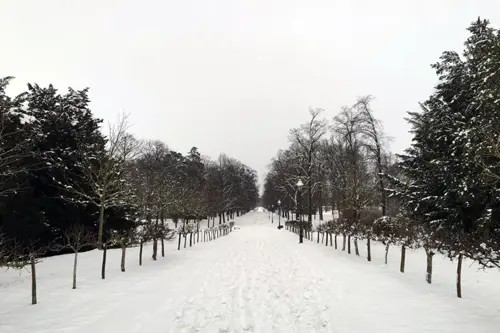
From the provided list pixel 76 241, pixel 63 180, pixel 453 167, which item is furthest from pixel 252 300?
pixel 63 180

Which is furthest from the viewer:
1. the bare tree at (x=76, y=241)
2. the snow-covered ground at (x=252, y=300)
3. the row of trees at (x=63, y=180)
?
the row of trees at (x=63, y=180)

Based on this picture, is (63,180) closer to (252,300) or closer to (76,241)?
(76,241)

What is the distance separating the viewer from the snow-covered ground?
6.19m

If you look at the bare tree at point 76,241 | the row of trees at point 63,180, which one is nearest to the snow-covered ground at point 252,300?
the bare tree at point 76,241

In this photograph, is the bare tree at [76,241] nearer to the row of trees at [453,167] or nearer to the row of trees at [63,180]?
the row of trees at [63,180]

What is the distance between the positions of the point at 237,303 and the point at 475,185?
10.8m

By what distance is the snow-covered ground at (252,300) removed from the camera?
6.19 m

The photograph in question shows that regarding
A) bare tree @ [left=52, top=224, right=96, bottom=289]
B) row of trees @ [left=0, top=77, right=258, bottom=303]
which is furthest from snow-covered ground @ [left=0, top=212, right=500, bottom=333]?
row of trees @ [left=0, top=77, right=258, bottom=303]

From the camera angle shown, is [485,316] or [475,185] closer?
[485,316]

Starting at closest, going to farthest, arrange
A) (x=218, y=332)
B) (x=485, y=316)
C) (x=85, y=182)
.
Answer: (x=218, y=332)
(x=485, y=316)
(x=85, y=182)

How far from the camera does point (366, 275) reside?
439 inches

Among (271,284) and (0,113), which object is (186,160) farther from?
(271,284)

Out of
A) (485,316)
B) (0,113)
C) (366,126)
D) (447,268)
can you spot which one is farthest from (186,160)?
(485,316)

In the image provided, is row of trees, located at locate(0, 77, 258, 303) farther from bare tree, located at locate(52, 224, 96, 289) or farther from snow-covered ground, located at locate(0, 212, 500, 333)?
snow-covered ground, located at locate(0, 212, 500, 333)
